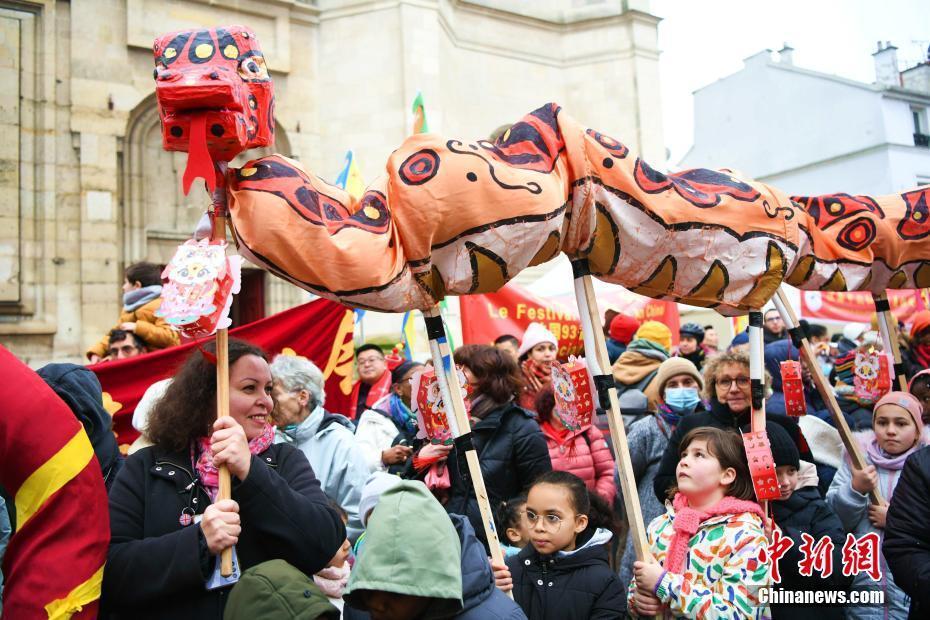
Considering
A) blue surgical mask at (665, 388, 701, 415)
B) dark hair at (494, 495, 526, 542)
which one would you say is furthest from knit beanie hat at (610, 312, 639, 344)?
dark hair at (494, 495, 526, 542)

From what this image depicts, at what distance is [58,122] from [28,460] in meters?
10.0

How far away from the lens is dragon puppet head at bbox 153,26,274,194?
2.39 meters

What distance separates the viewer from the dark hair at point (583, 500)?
326 cm

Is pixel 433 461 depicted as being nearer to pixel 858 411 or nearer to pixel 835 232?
pixel 835 232

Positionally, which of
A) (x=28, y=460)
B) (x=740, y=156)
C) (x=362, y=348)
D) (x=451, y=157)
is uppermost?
(x=740, y=156)

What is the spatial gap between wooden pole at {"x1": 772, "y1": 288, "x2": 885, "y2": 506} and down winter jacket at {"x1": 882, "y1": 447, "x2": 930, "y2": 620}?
0.88 meters

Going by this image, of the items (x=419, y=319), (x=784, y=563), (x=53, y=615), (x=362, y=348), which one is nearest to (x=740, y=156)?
(x=419, y=319)

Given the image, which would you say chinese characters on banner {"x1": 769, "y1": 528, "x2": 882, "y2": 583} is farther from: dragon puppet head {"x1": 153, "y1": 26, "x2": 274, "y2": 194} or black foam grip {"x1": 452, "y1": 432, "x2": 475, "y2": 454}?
dragon puppet head {"x1": 153, "y1": 26, "x2": 274, "y2": 194}

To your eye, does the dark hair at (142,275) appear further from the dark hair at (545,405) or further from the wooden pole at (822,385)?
the wooden pole at (822,385)

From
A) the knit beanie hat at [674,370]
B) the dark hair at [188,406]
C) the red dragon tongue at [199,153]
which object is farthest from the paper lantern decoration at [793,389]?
the red dragon tongue at [199,153]

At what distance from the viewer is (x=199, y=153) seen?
7.93 ft

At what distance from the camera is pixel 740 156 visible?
102 feet

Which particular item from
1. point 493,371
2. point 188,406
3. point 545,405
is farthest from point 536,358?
point 188,406

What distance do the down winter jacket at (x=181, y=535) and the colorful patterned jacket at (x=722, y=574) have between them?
116 centimetres
